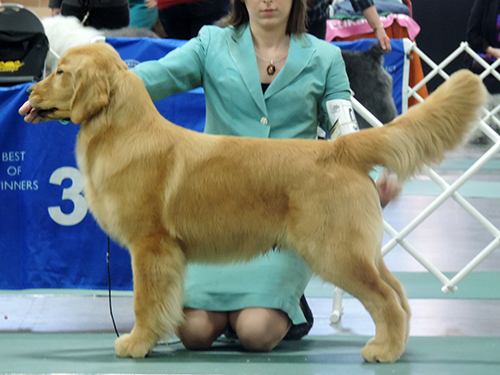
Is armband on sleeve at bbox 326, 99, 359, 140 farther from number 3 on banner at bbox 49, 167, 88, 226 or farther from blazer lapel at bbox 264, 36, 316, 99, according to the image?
number 3 on banner at bbox 49, 167, 88, 226

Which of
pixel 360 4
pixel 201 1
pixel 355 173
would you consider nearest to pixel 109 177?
pixel 355 173

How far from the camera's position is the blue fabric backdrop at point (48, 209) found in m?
3.09

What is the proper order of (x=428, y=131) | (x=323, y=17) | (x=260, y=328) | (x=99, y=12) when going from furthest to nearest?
(x=99, y=12)
(x=323, y=17)
(x=260, y=328)
(x=428, y=131)

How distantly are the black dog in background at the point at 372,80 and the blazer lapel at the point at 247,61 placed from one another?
1627 mm

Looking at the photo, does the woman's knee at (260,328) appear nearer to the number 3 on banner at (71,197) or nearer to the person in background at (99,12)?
the number 3 on banner at (71,197)

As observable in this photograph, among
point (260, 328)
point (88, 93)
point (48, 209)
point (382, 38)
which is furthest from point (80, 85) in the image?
point (382, 38)

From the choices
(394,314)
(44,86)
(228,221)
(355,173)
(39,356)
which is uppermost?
(44,86)

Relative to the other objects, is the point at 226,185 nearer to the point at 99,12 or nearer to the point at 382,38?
the point at 382,38

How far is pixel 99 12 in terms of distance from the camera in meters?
4.66

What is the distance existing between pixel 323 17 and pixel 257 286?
2.09 meters

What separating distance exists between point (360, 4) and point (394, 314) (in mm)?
2706

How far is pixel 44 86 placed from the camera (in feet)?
6.98

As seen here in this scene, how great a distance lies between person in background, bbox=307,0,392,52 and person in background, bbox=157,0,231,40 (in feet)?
2.00

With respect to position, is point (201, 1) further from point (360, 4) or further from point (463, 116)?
point (463, 116)
